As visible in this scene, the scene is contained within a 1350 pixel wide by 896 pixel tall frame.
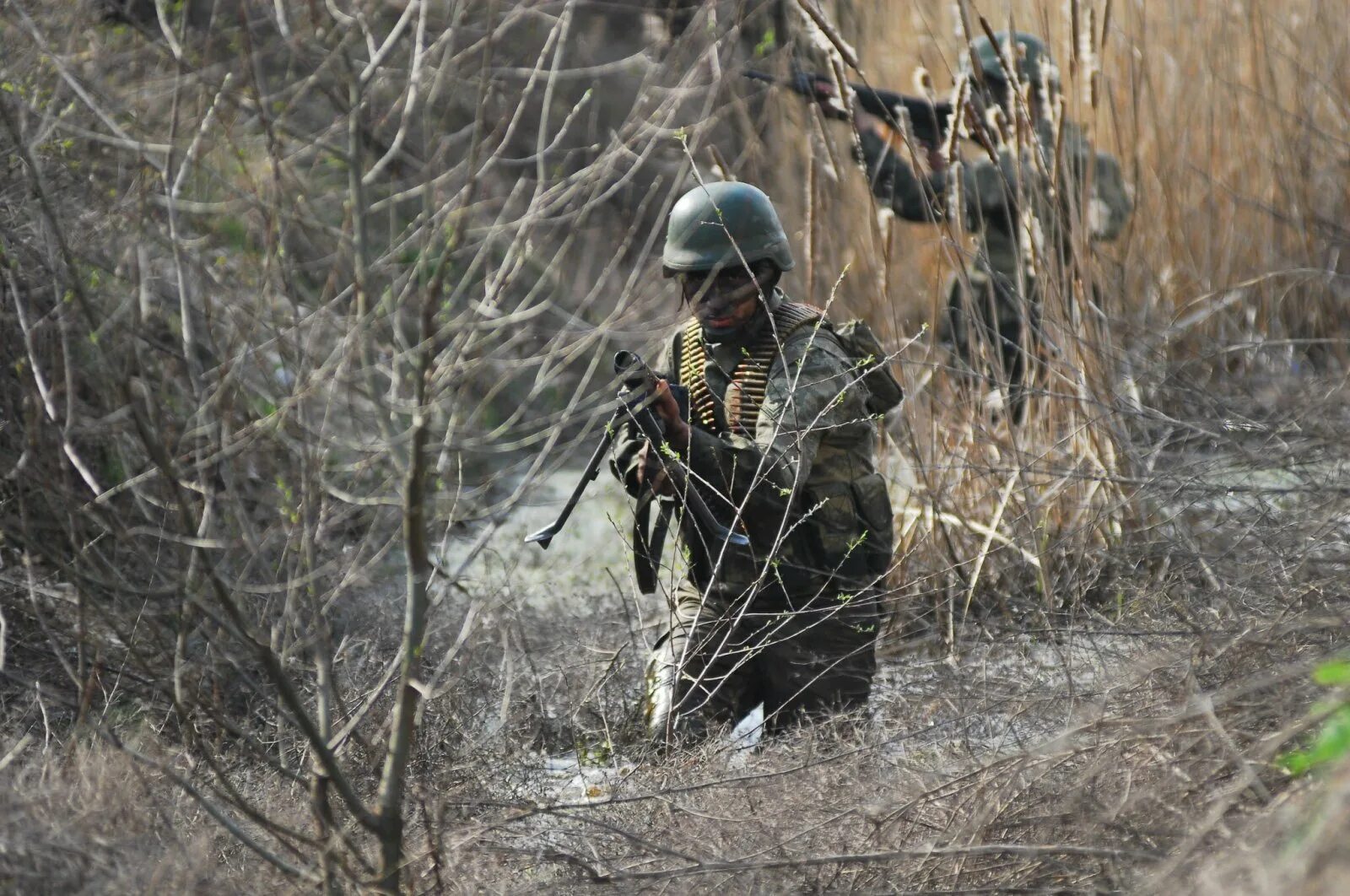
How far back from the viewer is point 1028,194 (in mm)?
5164

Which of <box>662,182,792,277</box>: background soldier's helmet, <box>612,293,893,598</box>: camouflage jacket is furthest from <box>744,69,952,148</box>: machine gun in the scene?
<box>612,293,893,598</box>: camouflage jacket

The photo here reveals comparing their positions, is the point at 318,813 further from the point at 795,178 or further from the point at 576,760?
the point at 795,178

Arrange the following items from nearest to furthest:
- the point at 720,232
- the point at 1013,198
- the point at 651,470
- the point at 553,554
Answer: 1. the point at 651,470
2. the point at 720,232
3. the point at 1013,198
4. the point at 553,554

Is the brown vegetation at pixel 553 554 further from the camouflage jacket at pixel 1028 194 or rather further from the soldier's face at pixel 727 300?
the soldier's face at pixel 727 300

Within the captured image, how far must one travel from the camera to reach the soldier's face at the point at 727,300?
4125 millimetres

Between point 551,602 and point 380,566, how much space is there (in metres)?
0.65

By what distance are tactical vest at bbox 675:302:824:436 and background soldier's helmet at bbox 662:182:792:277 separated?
17 cm

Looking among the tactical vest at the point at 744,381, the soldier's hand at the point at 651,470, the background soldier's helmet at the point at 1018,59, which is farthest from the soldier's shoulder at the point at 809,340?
the background soldier's helmet at the point at 1018,59

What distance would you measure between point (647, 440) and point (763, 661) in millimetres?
848

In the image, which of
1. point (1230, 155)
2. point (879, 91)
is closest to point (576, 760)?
point (879, 91)

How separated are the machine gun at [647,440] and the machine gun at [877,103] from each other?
1.68 metres

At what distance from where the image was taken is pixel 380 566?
5.82 meters

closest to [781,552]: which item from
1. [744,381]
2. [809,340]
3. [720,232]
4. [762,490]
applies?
[762,490]

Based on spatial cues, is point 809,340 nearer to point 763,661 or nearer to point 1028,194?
point 763,661
